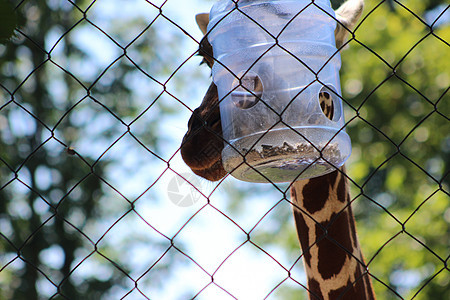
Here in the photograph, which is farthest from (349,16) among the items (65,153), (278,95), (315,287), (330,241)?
(65,153)

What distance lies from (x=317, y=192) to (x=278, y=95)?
25.1 inches

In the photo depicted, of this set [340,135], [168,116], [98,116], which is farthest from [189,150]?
[168,116]

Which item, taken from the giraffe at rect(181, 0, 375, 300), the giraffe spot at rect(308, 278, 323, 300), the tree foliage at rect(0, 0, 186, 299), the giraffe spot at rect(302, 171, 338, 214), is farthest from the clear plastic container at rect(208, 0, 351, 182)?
the tree foliage at rect(0, 0, 186, 299)

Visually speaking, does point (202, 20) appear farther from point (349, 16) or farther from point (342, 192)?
point (342, 192)

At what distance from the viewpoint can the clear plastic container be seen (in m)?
1.70

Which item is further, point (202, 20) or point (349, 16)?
point (202, 20)

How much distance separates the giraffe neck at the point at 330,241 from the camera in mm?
2201

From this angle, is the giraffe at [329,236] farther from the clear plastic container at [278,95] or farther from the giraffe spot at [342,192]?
the clear plastic container at [278,95]

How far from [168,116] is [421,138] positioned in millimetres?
5502

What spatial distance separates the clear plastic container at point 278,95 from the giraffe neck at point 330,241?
40 cm

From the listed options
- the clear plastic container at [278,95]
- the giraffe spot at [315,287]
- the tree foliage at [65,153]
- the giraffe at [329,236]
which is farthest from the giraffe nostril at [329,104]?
the tree foliage at [65,153]

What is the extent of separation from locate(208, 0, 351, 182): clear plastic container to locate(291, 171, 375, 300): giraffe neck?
1.32 ft

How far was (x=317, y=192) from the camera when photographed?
2248 millimetres

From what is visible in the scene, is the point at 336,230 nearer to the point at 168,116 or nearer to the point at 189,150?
the point at 189,150
